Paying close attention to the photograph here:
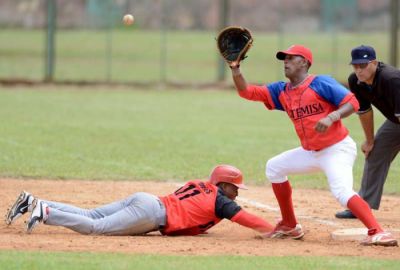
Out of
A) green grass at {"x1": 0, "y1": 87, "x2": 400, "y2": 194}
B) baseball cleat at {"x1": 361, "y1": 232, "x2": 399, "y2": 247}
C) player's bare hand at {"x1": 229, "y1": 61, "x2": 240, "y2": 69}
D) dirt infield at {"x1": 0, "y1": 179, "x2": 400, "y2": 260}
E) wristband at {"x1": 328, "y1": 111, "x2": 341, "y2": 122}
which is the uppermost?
player's bare hand at {"x1": 229, "y1": 61, "x2": 240, "y2": 69}

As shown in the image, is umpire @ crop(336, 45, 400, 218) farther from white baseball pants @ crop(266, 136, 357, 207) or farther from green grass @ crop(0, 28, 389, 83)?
green grass @ crop(0, 28, 389, 83)

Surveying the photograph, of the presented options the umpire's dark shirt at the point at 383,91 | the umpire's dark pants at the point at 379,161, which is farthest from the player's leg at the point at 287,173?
the umpire's dark pants at the point at 379,161

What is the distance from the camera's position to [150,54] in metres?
41.0

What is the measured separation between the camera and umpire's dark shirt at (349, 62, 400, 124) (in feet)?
30.2

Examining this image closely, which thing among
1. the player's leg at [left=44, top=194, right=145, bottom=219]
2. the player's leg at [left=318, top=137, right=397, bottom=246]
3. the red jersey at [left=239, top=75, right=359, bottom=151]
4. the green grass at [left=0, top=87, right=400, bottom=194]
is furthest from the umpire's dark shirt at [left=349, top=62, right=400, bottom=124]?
the green grass at [left=0, top=87, right=400, bottom=194]

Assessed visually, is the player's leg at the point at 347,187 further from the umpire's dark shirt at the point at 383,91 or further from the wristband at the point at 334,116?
the umpire's dark shirt at the point at 383,91

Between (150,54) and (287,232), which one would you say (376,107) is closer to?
(287,232)

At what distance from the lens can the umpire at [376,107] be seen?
9062 millimetres

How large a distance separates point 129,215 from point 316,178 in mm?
5804

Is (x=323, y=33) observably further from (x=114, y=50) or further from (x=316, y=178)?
(x=316, y=178)

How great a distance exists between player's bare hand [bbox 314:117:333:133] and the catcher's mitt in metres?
1.20

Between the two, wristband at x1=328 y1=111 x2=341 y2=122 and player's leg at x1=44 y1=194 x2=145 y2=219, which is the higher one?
wristband at x1=328 y1=111 x2=341 y2=122

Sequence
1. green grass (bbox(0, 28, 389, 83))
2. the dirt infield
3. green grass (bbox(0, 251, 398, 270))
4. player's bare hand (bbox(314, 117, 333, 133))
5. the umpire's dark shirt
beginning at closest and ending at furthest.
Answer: green grass (bbox(0, 251, 398, 270)), the dirt infield, player's bare hand (bbox(314, 117, 333, 133)), the umpire's dark shirt, green grass (bbox(0, 28, 389, 83))

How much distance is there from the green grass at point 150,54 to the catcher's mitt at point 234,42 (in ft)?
77.3
